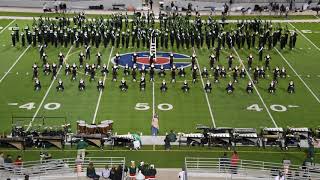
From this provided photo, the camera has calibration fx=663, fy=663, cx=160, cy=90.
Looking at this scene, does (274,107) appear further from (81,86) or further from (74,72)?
(74,72)

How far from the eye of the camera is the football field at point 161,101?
26.2m

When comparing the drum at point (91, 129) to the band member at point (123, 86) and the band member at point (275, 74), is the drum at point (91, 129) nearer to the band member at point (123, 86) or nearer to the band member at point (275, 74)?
the band member at point (123, 86)

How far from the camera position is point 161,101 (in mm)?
28469

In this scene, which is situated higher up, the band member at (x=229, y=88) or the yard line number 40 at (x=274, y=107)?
the band member at (x=229, y=88)

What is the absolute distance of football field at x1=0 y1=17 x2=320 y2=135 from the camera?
26219 millimetres

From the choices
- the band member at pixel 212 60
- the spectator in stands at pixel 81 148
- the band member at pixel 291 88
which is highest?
the band member at pixel 212 60

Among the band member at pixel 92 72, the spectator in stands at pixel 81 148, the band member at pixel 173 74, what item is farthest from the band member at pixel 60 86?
the spectator in stands at pixel 81 148

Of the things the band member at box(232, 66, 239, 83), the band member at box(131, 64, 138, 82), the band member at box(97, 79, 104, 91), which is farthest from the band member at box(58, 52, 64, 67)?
the band member at box(232, 66, 239, 83)

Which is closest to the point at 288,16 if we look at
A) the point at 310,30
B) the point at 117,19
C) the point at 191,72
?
the point at 310,30

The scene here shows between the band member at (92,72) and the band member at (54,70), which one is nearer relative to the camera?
the band member at (92,72)

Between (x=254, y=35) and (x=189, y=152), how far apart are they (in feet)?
51.6

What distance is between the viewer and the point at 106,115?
26797 mm

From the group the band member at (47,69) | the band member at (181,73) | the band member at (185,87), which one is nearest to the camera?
the band member at (185,87)

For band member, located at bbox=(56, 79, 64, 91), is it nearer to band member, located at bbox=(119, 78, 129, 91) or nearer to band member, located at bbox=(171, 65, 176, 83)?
band member, located at bbox=(119, 78, 129, 91)
